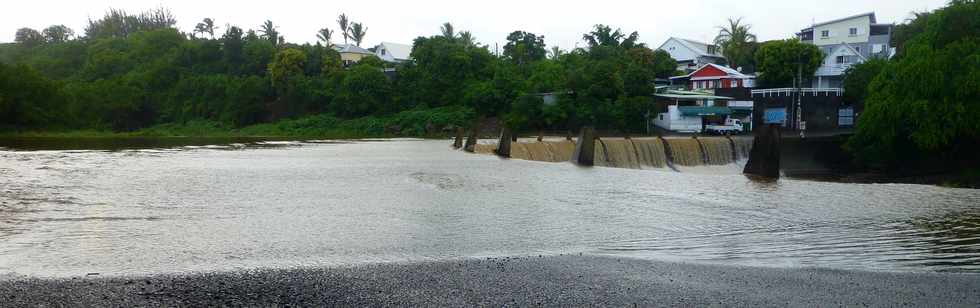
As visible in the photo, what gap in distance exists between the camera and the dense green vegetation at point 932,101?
27.0 m

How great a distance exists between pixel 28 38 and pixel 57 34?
25.8 feet

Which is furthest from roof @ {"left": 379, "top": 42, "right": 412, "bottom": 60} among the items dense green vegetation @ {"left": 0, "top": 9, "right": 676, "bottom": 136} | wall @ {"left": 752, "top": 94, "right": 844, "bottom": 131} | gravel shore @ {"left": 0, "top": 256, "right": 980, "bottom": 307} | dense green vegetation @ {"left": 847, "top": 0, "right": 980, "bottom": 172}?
gravel shore @ {"left": 0, "top": 256, "right": 980, "bottom": 307}

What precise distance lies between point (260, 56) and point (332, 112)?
14831 millimetres

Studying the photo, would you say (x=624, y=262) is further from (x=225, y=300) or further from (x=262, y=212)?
(x=262, y=212)

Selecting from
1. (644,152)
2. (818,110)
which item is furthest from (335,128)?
(818,110)

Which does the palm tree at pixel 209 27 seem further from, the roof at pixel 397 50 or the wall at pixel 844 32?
the wall at pixel 844 32

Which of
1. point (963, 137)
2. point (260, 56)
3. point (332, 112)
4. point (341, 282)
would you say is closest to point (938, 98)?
point (963, 137)

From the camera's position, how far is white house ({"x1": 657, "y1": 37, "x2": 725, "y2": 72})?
2950 inches

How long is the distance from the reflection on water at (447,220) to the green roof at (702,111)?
3313cm

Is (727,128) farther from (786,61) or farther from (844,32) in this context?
(844,32)

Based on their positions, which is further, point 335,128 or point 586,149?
point 335,128

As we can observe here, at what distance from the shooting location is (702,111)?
166ft

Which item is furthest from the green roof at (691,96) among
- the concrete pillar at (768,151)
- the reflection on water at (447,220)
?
the reflection on water at (447,220)

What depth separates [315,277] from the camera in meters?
6.46
